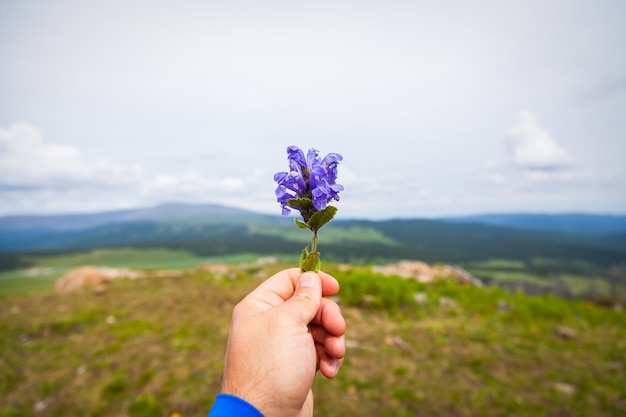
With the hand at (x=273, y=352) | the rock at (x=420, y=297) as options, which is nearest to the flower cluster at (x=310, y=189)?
the hand at (x=273, y=352)

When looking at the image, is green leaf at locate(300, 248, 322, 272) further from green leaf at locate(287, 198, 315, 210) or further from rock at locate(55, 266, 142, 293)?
rock at locate(55, 266, 142, 293)

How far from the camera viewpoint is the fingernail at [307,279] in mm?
3305

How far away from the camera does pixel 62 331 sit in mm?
13305

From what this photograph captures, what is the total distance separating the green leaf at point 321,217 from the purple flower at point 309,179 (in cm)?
8

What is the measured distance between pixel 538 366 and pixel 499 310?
17.9ft

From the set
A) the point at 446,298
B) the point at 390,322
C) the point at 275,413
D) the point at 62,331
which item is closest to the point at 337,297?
the point at 390,322

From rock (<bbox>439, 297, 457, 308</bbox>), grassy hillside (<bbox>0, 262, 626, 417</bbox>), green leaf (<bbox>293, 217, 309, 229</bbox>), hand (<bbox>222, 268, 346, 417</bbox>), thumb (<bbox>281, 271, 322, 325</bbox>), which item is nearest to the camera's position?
hand (<bbox>222, 268, 346, 417</bbox>)

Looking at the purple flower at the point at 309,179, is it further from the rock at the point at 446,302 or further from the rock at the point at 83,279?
the rock at the point at 83,279

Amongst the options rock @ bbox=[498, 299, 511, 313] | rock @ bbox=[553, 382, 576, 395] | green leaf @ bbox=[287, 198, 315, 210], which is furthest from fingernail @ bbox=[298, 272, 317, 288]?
rock @ bbox=[498, 299, 511, 313]

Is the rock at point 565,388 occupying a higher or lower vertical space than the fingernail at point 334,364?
lower

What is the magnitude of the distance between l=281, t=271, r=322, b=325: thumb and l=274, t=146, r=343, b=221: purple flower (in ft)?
2.21

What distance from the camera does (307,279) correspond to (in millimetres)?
3328

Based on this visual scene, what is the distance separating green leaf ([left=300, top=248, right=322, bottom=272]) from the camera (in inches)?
133

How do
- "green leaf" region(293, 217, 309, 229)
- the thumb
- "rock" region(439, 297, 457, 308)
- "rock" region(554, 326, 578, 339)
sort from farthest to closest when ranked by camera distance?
"rock" region(439, 297, 457, 308), "rock" region(554, 326, 578, 339), "green leaf" region(293, 217, 309, 229), the thumb
